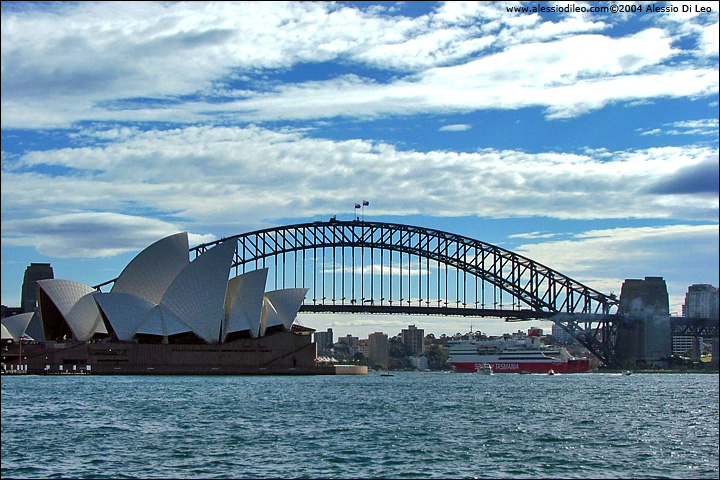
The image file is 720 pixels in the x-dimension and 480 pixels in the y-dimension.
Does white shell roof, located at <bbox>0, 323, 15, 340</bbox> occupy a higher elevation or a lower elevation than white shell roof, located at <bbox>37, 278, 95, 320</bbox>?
lower

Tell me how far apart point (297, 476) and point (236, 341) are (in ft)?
201

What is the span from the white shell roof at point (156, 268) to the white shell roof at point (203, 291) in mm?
1209

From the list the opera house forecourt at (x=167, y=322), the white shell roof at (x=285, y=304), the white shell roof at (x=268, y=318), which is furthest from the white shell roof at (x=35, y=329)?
the white shell roof at (x=285, y=304)

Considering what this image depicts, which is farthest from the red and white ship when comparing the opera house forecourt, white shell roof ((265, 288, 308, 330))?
white shell roof ((265, 288, 308, 330))

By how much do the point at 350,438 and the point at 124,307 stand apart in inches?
2126

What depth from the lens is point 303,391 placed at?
1987 inches

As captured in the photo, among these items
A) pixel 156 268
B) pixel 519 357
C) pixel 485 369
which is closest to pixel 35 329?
pixel 156 268

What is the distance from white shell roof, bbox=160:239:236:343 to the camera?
241ft

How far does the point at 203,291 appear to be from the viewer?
7456 centimetres

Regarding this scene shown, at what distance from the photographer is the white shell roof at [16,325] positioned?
8644 centimetres

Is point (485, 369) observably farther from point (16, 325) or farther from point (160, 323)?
point (16, 325)

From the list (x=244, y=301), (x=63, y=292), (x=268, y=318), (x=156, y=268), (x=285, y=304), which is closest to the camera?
(x=156, y=268)

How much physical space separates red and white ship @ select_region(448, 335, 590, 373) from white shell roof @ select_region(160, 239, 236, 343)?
43.3 m

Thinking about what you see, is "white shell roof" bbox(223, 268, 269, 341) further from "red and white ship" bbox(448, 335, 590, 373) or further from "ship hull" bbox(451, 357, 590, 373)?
"red and white ship" bbox(448, 335, 590, 373)
